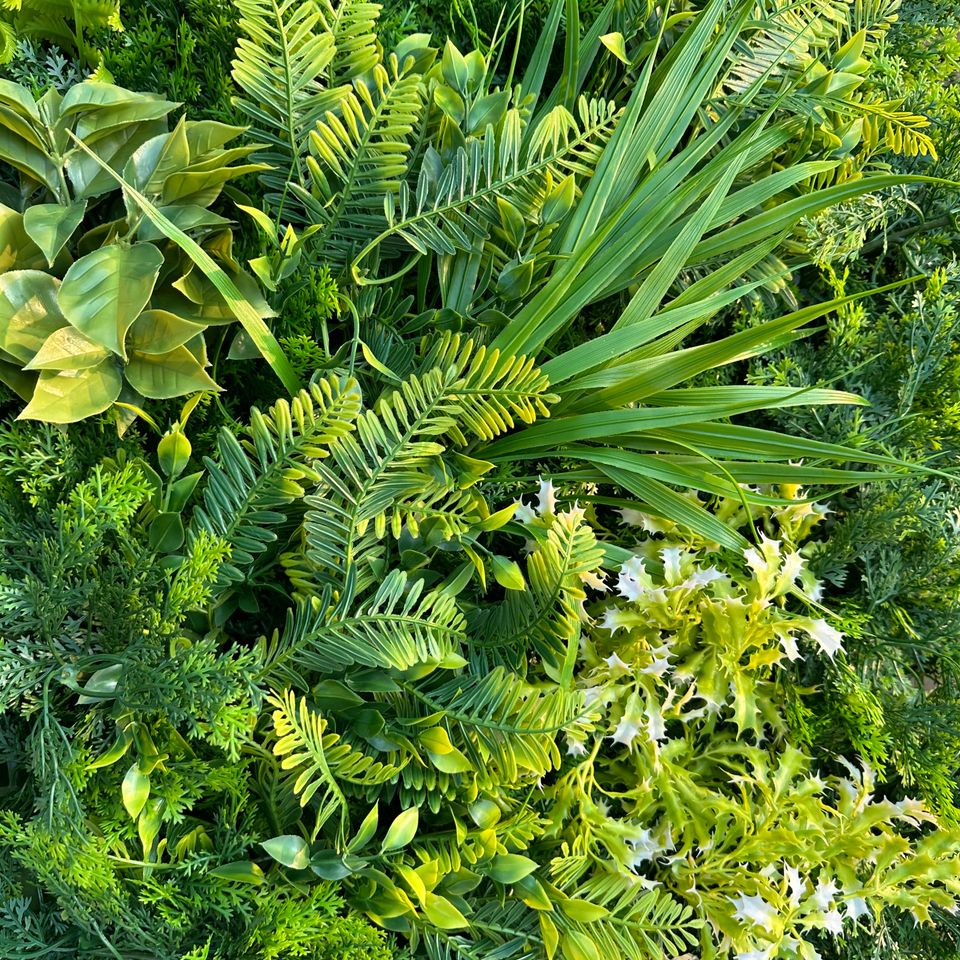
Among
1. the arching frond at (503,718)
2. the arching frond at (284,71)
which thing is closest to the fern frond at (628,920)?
the arching frond at (503,718)

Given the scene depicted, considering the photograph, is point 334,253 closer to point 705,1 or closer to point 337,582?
point 337,582

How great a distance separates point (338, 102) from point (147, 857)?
0.59m

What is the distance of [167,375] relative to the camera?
2.01 feet

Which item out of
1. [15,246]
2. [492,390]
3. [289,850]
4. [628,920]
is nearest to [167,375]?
[15,246]

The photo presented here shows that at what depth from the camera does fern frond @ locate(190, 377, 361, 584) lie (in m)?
0.53

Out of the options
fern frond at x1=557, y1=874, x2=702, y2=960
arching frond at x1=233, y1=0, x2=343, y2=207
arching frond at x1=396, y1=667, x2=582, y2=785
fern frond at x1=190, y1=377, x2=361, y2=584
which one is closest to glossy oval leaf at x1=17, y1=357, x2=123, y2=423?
fern frond at x1=190, y1=377, x2=361, y2=584

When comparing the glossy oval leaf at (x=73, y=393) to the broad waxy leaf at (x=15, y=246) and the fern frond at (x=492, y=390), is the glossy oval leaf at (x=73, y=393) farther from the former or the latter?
the fern frond at (x=492, y=390)

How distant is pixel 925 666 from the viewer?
0.90m

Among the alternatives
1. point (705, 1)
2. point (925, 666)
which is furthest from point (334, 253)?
point (925, 666)

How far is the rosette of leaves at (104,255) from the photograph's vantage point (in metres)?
0.58

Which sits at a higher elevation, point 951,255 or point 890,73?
point 890,73

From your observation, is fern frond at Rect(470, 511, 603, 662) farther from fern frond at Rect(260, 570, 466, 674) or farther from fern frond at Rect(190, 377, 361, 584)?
fern frond at Rect(190, 377, 361, 584)

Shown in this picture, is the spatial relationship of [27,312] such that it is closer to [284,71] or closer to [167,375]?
[167,375]

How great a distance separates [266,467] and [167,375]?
13 centimetres
